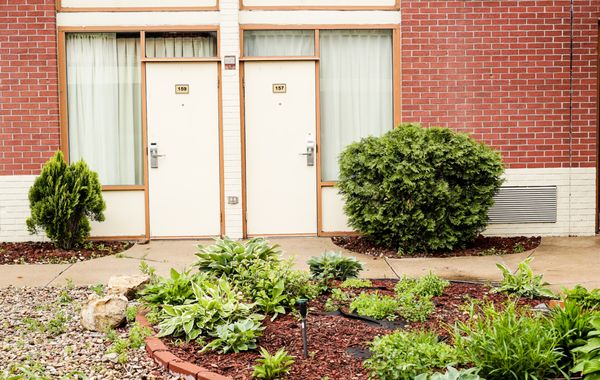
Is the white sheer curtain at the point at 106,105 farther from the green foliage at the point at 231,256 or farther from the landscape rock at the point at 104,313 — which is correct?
the landscape rock at the point at 104,313

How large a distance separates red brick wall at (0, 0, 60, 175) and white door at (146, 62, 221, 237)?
4.25 ft

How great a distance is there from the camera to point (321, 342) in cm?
545

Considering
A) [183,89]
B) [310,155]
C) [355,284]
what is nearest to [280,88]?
[310,155]

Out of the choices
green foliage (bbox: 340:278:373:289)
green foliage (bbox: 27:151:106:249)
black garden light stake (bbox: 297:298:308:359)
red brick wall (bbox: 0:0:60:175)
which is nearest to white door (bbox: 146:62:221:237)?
green foliage (bbox: 27:151:106:249)

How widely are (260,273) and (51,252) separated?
449cm

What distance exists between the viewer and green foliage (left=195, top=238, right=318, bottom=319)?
6094 millimetres

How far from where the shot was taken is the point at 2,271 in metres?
8.80

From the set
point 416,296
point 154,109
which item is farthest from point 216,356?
point 154,109

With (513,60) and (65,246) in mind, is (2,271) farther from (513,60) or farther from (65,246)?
(513,60)

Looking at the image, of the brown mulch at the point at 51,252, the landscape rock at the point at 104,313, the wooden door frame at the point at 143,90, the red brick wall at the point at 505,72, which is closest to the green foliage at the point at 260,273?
the landscape rock at the point at 104,313

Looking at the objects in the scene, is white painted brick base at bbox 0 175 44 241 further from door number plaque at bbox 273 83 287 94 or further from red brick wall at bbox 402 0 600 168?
red brick wall at bbox 402 0 600 168

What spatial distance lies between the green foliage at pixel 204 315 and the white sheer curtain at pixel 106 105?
17.2 ft

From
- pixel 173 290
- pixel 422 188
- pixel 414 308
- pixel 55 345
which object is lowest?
pixel 55 345

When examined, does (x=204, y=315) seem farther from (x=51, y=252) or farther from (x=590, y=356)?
(x=51, y=252)
